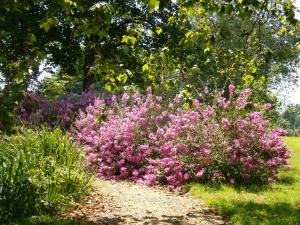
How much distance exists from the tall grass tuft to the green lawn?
120 inches

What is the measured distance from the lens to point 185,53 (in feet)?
94.5

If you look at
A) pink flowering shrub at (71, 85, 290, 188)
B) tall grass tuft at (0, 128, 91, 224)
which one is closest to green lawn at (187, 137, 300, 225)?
pink flowering shrub at (71, 85, 290, 188)

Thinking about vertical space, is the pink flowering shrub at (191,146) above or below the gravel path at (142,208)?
above

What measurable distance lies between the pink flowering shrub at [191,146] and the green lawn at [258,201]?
1.79 feet

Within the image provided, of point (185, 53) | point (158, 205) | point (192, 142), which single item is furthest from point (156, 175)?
point (185, 53)

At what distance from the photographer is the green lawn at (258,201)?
26.9ft

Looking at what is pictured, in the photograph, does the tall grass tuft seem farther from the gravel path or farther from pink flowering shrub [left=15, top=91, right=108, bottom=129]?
pink flowering shrub [left=15, top=91, right=108, bottom=129]

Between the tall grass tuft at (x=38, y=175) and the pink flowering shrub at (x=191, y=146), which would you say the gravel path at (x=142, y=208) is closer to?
the tall grass tuft at (x=38, y=175)

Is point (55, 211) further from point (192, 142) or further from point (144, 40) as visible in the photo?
point (144, 40)

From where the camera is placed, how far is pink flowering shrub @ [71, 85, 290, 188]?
11.6m

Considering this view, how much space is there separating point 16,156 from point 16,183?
1219mm

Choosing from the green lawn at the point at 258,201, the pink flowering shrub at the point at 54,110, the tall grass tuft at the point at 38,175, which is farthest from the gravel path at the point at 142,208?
the pink flowering shrub at the point at 54,110

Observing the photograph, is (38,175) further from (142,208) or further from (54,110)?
(54,110)

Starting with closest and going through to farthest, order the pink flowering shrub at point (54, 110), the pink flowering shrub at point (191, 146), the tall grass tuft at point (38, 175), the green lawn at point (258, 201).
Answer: the tall grass tuft at point (38, 175) → the green lawn at point (258, 201) → the pink flowering shrub at point (191, 146) → the pink flowering shrub at point (54, 110)
